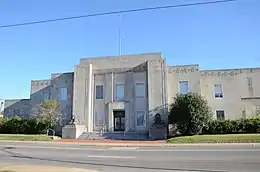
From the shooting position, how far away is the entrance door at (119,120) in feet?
117

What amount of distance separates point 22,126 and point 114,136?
12684 millimetres

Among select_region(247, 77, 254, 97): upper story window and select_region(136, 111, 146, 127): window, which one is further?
select_region(247, 77, 254, 97): upper story window

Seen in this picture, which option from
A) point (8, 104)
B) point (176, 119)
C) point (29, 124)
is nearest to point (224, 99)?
point (176, 119)

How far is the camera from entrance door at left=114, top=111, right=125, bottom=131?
35719mm

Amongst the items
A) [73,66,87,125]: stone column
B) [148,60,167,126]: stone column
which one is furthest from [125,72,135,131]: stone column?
[73,66,87,125]: stone column

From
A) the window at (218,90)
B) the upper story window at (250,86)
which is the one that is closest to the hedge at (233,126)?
the window at (218,90)

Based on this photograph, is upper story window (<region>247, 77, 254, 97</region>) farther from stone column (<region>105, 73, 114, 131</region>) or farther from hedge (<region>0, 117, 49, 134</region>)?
hedge (<region>0, 117, 49, 134</region>)

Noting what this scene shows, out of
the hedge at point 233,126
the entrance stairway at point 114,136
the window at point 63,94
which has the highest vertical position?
the window at point 63,94

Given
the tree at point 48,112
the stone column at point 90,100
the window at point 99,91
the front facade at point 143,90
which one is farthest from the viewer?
the window at point 99,91

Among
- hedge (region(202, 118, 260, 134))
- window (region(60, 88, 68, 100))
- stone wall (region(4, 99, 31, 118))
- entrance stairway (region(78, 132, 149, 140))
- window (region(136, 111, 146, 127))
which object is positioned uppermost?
window (region(60, 88, 68, 100))

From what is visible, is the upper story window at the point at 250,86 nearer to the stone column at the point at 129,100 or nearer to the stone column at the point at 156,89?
the stone column at the point at 156,89

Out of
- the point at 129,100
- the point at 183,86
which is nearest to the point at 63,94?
the point at 129,100

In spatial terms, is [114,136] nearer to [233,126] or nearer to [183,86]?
[183,86]

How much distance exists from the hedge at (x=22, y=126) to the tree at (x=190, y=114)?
55.0 feet
